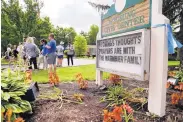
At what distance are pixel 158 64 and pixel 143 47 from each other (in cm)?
35

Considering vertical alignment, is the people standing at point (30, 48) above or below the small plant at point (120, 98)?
above

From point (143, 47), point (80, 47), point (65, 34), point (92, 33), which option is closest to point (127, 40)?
point (143, 47)

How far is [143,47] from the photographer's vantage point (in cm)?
384

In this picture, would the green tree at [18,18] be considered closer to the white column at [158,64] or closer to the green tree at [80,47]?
the white column at [158,64]

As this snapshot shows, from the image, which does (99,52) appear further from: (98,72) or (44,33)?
(44,33)

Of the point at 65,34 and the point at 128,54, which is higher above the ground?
the point at 65,34

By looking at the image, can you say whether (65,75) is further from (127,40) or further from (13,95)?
(13,95)

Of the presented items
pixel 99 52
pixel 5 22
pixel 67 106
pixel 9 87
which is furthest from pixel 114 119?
pixel 5 22

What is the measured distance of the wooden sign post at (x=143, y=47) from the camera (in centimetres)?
367

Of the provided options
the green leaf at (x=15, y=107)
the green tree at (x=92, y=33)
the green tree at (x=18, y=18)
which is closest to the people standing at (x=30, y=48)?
the green leaf at (x=15, y=107)

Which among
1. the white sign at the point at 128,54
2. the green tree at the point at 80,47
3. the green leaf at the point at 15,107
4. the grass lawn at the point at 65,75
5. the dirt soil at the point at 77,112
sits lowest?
the dirt soil at the point at 77,112

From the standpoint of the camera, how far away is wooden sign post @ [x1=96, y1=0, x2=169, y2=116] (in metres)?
3.67

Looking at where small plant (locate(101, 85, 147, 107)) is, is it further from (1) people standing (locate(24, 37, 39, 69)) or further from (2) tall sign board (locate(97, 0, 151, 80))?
(1) people standing (locate(24, 37, 39, 69))

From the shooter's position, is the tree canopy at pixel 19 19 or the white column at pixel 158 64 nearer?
the white column at pixel 158 64
